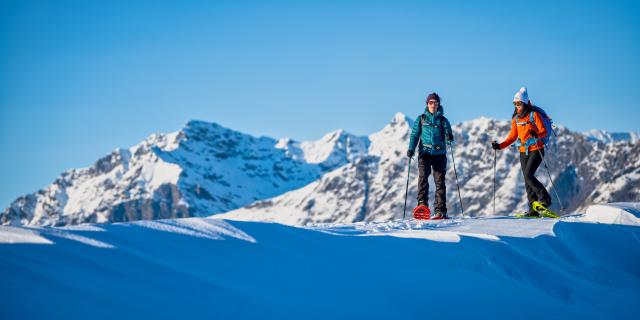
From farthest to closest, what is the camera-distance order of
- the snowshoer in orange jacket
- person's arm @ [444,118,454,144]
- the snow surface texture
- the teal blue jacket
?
1. person's arm @ [444,118,454,144]
2. the teal blue jacket
3. the snowshoer in orange jacket
4. the snow surface texture

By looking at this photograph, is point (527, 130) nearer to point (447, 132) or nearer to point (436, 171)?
point (447, 132)

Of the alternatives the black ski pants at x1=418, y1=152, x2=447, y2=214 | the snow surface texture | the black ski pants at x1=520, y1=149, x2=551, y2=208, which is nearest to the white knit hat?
the black ski pants at x1=520, y1=149, x2=551, y2=208

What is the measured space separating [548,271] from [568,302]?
0.83m

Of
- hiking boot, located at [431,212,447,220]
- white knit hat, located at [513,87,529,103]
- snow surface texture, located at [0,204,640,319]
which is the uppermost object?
white knit hat, located at [513,87,529,103]

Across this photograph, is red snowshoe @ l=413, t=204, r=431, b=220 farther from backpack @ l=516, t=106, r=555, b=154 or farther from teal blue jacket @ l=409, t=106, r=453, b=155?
backpack @ l=516, t=106, r=555, b=154

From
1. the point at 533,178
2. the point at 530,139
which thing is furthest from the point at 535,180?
the point at 530,139

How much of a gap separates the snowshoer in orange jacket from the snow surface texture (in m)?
6.47

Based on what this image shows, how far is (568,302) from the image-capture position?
7.88 metres

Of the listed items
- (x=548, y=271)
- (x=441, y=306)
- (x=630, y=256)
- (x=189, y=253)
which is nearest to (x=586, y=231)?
(x=630, y=256)

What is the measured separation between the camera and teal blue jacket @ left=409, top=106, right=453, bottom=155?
16375 millimetres

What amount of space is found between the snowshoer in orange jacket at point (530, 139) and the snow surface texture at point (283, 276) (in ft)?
21.2

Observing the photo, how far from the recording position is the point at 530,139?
16406mm

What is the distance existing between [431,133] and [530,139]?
84.5 inches

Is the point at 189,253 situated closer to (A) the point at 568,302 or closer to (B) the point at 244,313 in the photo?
(B) the point at 244,313
